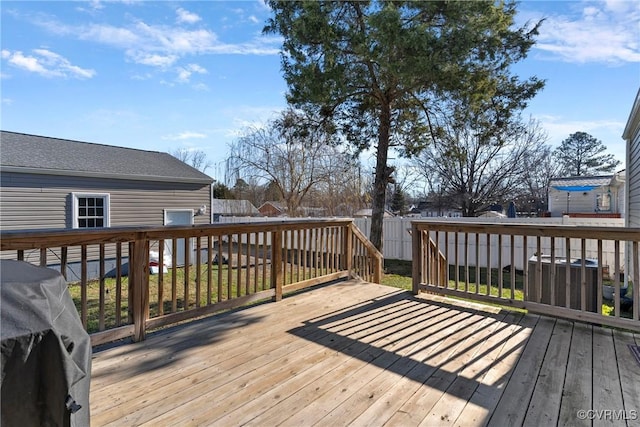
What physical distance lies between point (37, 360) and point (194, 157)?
2319 centimetres

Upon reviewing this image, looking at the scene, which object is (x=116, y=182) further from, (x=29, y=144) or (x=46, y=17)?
(x=46, y=17)

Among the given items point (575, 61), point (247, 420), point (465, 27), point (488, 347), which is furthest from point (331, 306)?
point (575, 61)

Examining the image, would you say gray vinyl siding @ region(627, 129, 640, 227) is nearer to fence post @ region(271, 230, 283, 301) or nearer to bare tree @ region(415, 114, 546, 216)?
fence post @ region(271, 230, 283, 301)

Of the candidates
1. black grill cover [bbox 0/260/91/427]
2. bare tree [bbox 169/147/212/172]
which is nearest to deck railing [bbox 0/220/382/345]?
black grill cover [bbox 0/260/91/427]

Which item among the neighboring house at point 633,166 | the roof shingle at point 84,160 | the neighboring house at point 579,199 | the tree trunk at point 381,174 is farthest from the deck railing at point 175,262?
the neighboring house at point 579,199

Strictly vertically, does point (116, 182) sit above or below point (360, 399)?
above

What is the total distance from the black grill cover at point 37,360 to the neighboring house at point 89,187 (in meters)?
9.42

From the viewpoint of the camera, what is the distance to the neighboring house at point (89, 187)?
8.28 meters

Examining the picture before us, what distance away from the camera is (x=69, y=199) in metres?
8.95

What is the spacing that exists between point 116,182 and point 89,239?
334 inches

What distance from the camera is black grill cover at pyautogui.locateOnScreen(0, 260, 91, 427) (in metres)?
0.97

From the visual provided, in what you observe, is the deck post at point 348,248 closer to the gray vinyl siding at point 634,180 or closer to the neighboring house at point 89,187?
the gray vinyl siding at point 634,180

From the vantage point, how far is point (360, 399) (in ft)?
6.48

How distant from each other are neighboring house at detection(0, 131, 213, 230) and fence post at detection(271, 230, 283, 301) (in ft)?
24.3
